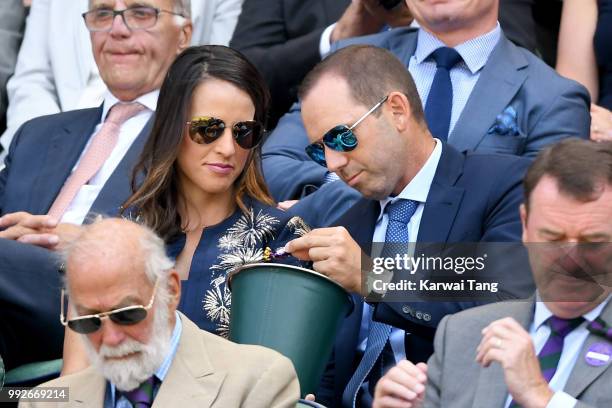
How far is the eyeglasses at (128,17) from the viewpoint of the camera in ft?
21.6

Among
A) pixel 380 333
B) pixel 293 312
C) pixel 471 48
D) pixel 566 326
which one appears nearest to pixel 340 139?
pixel 380 333

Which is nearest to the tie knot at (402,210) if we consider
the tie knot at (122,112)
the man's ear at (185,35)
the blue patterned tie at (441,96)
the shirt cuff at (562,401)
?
the blue patterned tie at (441,96)

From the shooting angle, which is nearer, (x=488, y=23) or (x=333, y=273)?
(x=333, y=273)

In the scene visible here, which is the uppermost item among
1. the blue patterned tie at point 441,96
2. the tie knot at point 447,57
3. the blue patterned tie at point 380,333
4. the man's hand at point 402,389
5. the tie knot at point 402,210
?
the tie knot at point 447,57

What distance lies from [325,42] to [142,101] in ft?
3.06

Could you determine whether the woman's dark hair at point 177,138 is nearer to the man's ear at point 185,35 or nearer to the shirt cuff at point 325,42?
the man's ear at point 185,35

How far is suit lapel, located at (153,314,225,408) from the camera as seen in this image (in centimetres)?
438

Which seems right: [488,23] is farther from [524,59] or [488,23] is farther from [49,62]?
[49,62]

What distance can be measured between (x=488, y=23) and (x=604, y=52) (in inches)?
30.9

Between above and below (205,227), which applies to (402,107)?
above

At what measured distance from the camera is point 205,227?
5.60m

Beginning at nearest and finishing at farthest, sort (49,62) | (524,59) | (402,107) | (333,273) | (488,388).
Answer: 1. (488,388)
2. (333,273)
3. (402,107)
4. (524,59)
5. (49,62)

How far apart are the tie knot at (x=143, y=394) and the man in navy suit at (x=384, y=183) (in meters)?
0.83

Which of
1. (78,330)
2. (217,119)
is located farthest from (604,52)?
(78,330)
